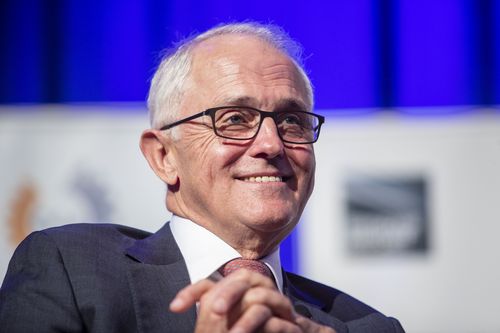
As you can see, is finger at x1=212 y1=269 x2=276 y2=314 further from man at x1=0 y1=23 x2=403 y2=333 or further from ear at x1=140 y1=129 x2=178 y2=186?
ear at x1=140 y1=129 x2=178 y2=186

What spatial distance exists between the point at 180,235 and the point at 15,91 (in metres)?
2.01

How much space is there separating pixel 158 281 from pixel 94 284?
0.43ft

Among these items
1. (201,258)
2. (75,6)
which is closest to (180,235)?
(201,258)

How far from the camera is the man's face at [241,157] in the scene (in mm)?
1468

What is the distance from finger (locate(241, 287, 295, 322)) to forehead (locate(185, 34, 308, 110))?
52 cm

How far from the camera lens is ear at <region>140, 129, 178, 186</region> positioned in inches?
62.5

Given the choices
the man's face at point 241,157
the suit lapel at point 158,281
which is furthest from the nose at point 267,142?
the suit lapel at point 158,281

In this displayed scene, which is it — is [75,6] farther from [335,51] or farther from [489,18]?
[489,18]

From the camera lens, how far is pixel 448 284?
108 inches

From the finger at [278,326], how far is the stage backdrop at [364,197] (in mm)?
1609

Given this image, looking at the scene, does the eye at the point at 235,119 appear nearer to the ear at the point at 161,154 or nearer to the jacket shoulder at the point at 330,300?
the ear at the point at 161,154

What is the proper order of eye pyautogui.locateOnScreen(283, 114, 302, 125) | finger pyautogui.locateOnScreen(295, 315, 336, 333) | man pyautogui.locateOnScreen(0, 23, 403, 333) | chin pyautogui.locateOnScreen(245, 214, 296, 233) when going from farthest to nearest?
eye pyautogui.locateOnScreen(283, 114, 302, 125), chin pyautogui.locateOnScreen(245, 214, 296, 233), man pyautogui.locateOnScreen(0, 23, 403, 333), finger pyautogui.locateOnScreen(295, 315, 336, 333)

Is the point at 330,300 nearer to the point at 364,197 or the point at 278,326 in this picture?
the point at 278,326

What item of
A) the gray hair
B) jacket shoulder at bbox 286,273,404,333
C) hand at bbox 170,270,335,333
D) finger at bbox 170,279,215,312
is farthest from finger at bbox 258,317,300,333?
the gray hair
